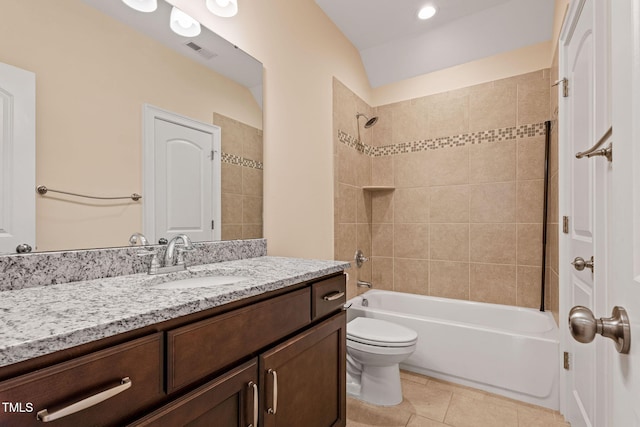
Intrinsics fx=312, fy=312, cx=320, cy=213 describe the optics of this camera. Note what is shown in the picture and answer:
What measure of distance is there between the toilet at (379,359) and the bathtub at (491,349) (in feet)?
1.14

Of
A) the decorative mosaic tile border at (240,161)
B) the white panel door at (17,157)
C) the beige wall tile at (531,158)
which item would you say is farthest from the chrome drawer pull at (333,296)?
the beige wall tile at (531,158)

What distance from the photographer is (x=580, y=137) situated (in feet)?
4.93

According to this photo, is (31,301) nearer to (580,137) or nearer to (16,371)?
(16,371)

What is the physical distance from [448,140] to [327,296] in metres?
2.03

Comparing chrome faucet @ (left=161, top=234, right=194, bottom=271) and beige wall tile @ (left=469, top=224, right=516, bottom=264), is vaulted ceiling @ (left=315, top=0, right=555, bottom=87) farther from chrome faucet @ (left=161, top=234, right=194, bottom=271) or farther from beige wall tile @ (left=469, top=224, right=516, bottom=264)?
chrome faucet @ (left=161, top=234, right=194, bottom=271)

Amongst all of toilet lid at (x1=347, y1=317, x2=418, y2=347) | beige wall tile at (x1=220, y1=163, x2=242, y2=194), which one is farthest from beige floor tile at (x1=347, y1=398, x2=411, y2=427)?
beige wall tile at (x1=220, y1=163, x2=242, y2=194)

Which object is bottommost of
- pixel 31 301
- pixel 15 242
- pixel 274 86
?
pixel 31 301

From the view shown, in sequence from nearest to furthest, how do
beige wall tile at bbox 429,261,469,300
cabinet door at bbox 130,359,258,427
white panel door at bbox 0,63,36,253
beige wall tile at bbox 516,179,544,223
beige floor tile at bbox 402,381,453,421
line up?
cabinet door at bbox 130,359,258,427 → white panel door at bbox 0,63,36,253 → beige floor tile at bbox 402,381,453,421 → beige wall tile at bbox 516,179,544,223 → beige wall tile at bbox 429,261,469,300

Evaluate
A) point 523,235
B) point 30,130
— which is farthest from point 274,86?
point 523,235

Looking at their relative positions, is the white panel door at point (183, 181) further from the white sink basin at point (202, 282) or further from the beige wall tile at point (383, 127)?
the beige wall tile at point (383, 127)

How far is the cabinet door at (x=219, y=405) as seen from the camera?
696 mm

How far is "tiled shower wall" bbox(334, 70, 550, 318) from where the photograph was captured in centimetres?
242

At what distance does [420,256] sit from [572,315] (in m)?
2.39

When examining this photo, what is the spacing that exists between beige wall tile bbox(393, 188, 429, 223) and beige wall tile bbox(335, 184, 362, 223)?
1.38ft
